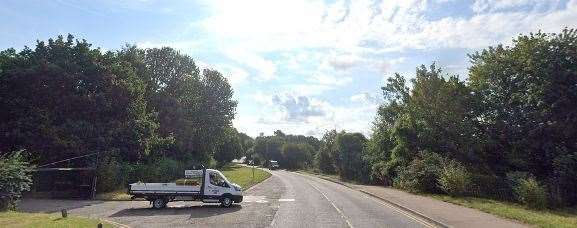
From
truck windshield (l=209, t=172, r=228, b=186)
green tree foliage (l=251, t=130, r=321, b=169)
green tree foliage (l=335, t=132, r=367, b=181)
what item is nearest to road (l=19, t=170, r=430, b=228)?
truck windshield (l=209, t=172, r=228, b=186)

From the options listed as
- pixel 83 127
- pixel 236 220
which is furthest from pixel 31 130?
pixel 236 220

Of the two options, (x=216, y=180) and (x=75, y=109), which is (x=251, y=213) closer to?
(x=216, y=180)

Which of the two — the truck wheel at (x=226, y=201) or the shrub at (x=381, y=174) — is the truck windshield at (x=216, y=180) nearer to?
the truck wheel at (x=226, y=201)

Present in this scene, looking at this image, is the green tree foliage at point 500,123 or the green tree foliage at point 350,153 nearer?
the green tree foliage at point 500,123

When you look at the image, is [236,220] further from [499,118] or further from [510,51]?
[510,51]

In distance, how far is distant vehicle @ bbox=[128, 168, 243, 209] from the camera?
27969 mm

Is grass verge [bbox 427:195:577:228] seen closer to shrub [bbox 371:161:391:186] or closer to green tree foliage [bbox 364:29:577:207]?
green tree foliage [bbox 364:29:577:207]

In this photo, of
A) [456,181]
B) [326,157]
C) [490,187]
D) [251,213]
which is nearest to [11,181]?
[251,213]

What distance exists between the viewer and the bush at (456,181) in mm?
32125

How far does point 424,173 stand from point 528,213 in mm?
13943

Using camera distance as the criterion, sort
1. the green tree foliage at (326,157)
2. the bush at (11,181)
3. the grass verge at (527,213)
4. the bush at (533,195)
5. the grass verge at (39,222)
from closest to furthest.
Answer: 1. the grass verge at (39,222)
2. the grass verge at (527,213)
3. the bush at (11,181)
4. the bush at (533,195)
5. the green tree foliage at (326,157)

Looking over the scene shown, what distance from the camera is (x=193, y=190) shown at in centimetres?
2877

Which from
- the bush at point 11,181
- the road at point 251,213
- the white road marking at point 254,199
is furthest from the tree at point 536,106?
the bush at point 11,181

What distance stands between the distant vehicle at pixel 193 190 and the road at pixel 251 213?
0.56 meters
